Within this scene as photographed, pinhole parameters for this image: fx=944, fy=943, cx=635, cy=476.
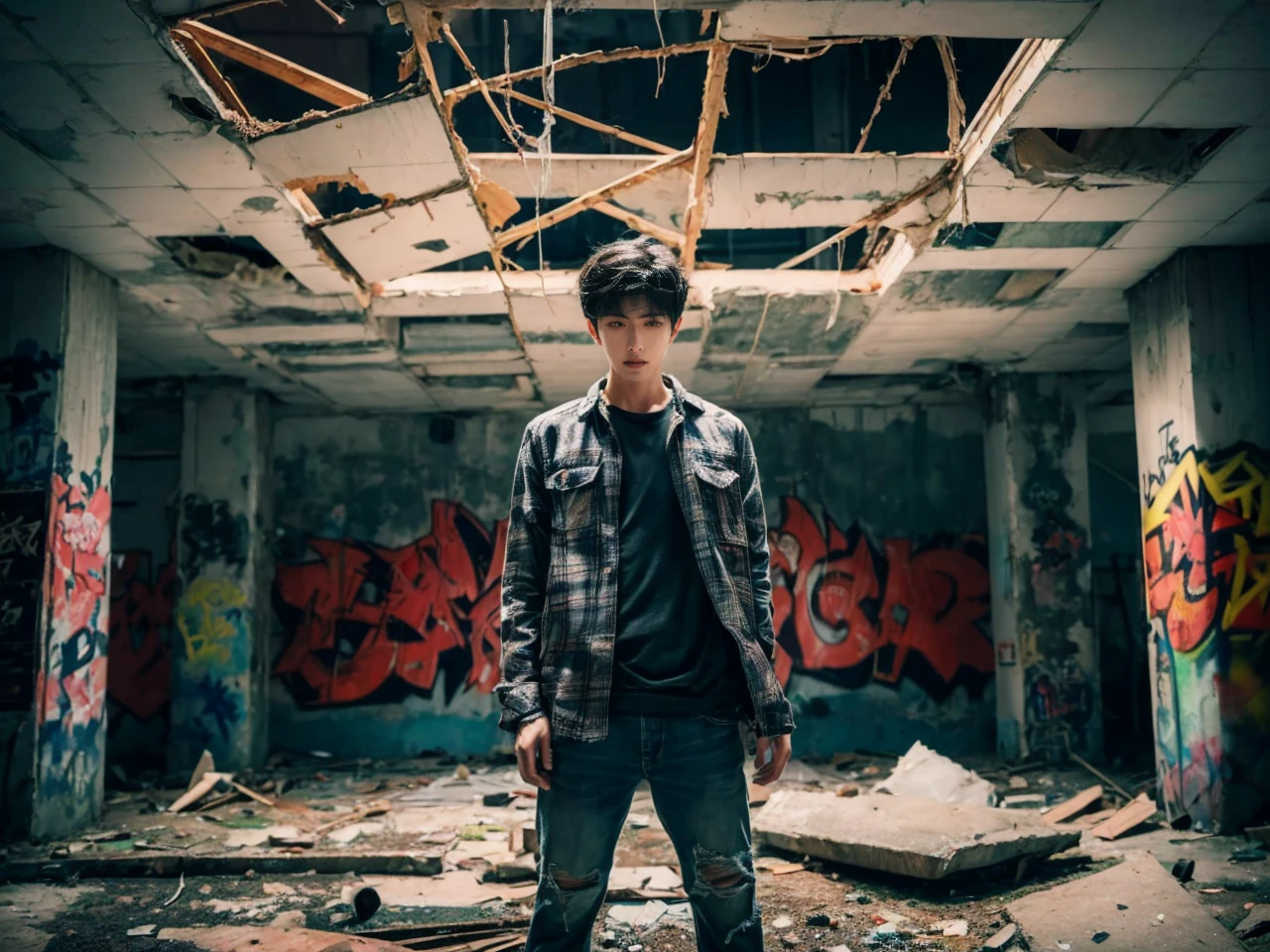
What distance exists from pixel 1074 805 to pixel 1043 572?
2.82 metres

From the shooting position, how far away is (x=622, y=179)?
194 inches

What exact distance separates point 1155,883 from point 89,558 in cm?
607

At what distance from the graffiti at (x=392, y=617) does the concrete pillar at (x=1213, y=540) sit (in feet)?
19.5

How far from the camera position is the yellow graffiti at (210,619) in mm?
8625

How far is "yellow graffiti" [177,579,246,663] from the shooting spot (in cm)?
862

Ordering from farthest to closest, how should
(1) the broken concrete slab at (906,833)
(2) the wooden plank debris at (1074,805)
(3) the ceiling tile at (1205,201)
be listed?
(2) the wooden plank debris at (1074,805) < (3) the ceiling tile at (1205,201) < (1) the broken concrete slab at (906,833)

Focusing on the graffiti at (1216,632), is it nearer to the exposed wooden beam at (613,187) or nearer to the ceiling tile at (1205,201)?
the ceiling tile at (1205,201)

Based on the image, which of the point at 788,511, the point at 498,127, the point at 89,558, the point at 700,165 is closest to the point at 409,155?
the point at 700,165

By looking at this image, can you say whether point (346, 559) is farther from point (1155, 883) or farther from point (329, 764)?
point (1155, 883)

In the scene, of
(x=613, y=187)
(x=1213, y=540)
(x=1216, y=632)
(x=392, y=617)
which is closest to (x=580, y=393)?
(x=392, y=617)

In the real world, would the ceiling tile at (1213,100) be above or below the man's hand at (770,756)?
above

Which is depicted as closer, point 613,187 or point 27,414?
point 613,187

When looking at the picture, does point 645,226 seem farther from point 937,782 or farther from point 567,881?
point 567,881

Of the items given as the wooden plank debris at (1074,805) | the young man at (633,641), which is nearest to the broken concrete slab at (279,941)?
the young man at (633,641)
